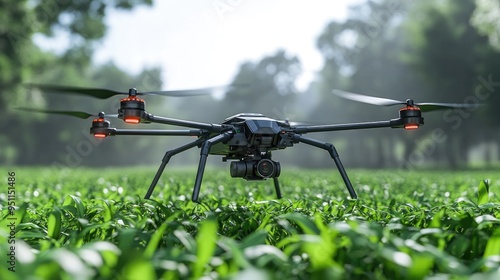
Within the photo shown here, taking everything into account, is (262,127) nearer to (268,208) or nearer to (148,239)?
(268,208)

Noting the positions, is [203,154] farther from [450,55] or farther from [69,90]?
[450,55]

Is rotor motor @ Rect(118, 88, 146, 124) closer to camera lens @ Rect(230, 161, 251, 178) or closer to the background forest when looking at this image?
camera lens @ Rect(230, 161, 251, 178)

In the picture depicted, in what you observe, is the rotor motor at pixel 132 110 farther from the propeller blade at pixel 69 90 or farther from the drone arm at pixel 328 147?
the drone arm at pixel 328 147

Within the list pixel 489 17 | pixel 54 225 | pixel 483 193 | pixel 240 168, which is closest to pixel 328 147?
pixel 240 168

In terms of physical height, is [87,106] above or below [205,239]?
above

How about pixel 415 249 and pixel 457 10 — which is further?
pixel 457 10

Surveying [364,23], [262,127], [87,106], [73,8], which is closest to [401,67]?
[364,23]
